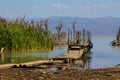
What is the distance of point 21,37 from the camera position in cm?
4425

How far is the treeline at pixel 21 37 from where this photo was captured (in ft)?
141

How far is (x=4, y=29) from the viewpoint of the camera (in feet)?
143

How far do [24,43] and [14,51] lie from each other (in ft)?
6.36

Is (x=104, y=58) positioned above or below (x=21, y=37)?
below

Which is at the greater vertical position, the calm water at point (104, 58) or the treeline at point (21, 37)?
the treeline at point (21, 37)

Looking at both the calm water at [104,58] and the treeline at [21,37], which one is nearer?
the calm water at [104,58]

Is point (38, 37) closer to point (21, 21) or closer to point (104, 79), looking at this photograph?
point (21, 21)

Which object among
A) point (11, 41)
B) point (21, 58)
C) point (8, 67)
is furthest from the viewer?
point (11, 41)

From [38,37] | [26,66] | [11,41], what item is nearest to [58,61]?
[26,66]

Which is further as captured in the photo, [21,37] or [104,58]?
[21,37]

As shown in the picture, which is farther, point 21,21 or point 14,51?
point 21,21

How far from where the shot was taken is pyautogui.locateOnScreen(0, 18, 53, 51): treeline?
43.0m

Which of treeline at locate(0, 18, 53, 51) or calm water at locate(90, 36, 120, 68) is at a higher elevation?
treeline at locate(0, 18, 53, 51)

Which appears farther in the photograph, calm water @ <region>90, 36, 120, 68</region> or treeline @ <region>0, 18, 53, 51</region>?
treeline @ <region>0, 18, 53, 51</region>
